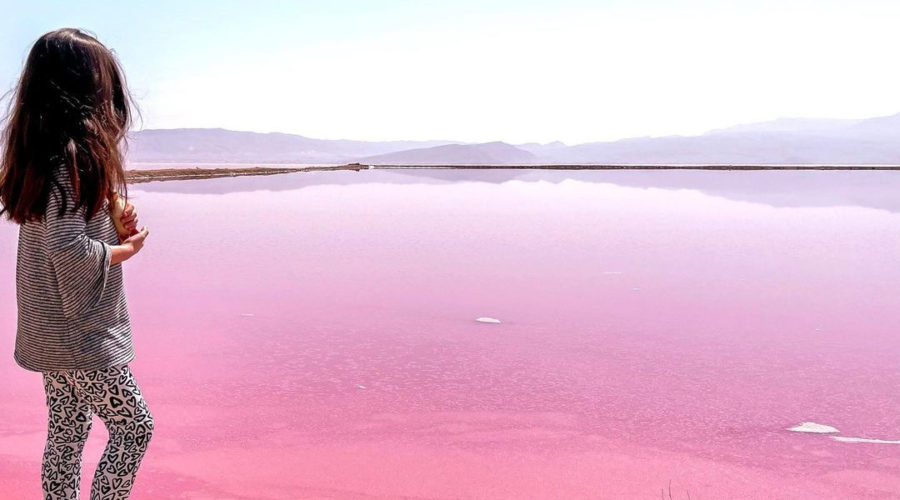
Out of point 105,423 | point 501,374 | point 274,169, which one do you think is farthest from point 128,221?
point 274,169

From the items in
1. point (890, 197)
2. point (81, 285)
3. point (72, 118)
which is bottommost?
point (890, 197)

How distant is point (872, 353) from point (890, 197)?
17.1 metres

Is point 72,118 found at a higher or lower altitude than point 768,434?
higher

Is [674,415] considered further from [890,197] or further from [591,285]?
[890,197]

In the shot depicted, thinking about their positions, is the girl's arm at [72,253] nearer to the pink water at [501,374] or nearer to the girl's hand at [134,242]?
the girl's hand at [134,242]

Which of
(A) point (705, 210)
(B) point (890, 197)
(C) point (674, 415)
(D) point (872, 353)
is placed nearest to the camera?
(C) point (674, 415)

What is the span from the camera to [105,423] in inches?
74.8

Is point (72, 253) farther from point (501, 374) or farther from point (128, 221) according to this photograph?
point (501, 374)

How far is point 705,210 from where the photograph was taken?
49.0ft

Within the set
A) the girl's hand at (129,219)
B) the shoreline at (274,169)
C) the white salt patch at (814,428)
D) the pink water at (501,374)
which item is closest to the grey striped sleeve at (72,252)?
the girl's hand at (129,219)

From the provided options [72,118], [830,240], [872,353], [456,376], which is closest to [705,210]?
[830,240]

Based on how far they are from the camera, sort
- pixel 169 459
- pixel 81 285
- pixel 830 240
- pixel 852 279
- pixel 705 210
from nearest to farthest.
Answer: pixel 81 285
pixel 169 459
pixel 852 279
pixel 830 240
pixel 705 210

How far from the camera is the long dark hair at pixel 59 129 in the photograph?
1.74 metres

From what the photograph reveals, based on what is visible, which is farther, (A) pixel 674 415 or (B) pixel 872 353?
(B) pixel 872 353
